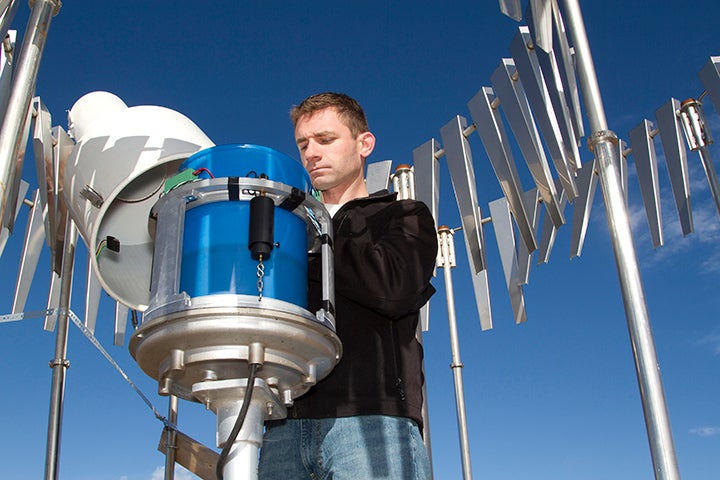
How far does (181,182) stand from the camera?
1.98 meters

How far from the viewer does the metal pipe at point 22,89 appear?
2150mm

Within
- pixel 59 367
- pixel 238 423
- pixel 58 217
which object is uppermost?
pixel 58 217

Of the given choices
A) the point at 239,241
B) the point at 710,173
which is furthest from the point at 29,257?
Result: the point at 710,173

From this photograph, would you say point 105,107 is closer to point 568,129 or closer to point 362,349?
point 362,349

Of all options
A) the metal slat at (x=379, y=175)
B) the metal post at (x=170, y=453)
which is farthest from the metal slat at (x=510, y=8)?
the metal slat at (x=379, y=175)

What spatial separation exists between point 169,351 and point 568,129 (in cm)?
335

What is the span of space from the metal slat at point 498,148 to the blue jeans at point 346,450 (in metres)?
3.20

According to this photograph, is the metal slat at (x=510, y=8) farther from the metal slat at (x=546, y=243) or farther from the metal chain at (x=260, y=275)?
the metal slat at (x=546, y=243)

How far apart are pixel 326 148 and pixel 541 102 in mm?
2736

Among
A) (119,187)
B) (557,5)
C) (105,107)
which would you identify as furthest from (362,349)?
(557,5)

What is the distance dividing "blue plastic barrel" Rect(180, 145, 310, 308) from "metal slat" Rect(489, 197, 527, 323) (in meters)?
6.55

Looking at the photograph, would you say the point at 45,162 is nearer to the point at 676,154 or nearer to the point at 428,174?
the point at 428,174

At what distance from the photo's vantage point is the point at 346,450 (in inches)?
82.8

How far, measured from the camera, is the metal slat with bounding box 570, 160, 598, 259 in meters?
7.91
